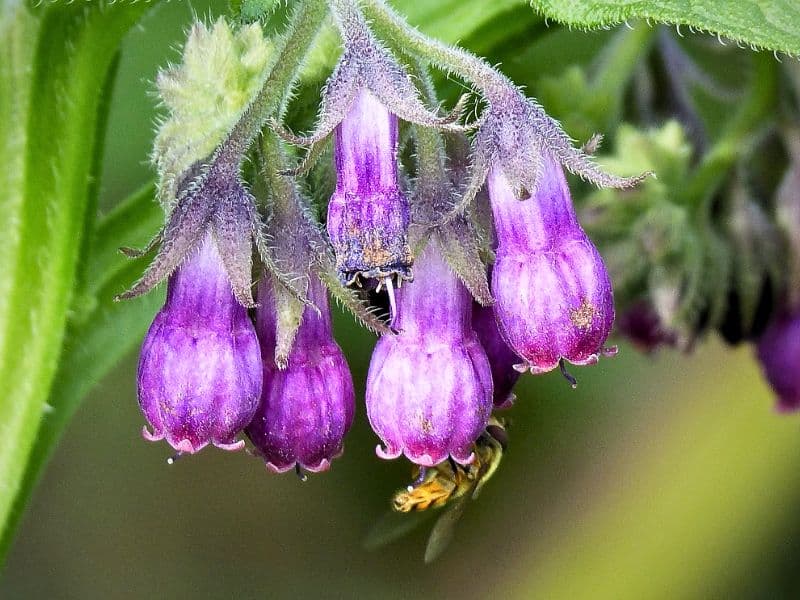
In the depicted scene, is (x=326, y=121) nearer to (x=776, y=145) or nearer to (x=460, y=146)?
(x=460, y=146)

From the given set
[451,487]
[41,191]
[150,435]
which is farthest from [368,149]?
[451,487]

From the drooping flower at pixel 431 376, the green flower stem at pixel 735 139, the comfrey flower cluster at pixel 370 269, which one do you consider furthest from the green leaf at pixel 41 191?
the green flower stem at pixel 735 139

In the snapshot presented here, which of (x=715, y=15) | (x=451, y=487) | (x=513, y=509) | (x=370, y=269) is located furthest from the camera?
(x=513, y=509)

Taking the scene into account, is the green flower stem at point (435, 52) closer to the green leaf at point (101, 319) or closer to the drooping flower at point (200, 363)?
the drooping flower at point (200, 363)

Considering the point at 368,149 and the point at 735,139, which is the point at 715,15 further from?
the point at 735,139

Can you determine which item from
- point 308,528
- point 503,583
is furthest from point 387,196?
point 503,583
